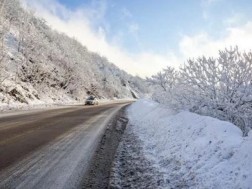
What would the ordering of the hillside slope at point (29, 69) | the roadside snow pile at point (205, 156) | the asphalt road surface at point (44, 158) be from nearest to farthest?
the roadside snow pile at point (205, 156) < the asphalt road surface at point (44, 158) < the hillside slope at point (29, 69)

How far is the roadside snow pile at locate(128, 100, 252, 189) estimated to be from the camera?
5656 mm

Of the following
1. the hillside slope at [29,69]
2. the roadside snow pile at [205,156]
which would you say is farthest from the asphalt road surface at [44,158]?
the hillside slope at [29,69]

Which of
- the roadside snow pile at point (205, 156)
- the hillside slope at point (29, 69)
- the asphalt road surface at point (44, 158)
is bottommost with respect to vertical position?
the asphalt road surface at point (44, 158)

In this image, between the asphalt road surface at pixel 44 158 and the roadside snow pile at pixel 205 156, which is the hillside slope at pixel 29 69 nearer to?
the asphalt road surface at pixel 44 158

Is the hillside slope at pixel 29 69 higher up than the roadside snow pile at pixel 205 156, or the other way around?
the hillside slope at pixel 29 69

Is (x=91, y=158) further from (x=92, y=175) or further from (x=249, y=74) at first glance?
(x=249, y=74)

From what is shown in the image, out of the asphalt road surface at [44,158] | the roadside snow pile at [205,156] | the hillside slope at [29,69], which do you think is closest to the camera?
the roadside snow pile at [205,156]

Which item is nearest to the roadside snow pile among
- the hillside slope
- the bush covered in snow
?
the bush covered in snow

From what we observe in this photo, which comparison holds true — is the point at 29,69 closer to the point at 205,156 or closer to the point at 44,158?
the point at 44,158

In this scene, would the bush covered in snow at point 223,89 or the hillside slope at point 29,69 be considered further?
the hillside slope at point 29,69

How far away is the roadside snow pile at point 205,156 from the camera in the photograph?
18.6ft

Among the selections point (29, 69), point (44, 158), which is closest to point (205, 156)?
point (44, 158)

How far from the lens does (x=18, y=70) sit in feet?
145

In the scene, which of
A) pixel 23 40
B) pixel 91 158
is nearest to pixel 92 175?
pixel 91 158
